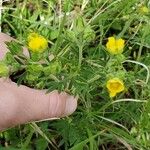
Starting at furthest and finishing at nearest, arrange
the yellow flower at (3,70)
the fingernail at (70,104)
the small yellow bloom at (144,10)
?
the small yellow bloom at (144,10)
the fingernail at (70,104)
the yellow flower at (3,70)

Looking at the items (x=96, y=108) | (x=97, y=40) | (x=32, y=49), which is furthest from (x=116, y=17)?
(x=32, y=49)

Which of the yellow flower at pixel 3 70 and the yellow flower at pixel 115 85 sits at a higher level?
the yellow flower at pixel 3 70

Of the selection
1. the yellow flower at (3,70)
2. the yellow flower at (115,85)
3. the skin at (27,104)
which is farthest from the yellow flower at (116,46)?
the yellow flower at (3,70)

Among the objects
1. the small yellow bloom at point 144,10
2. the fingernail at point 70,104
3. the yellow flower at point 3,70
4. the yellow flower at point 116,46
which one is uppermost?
the small yellow bloom at point 144,10

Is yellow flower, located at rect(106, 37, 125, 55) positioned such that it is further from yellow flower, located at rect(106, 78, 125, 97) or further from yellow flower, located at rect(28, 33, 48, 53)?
yellow flower, located at rect(28, 33, 48, 53)

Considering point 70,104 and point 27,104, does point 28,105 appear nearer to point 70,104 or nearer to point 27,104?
point 27,104

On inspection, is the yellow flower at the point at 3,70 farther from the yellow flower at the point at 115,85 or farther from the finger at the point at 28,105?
the yellow flower at the point at 115,85

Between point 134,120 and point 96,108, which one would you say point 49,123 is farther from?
point 134,120

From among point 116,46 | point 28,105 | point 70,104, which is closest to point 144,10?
point 116,46
